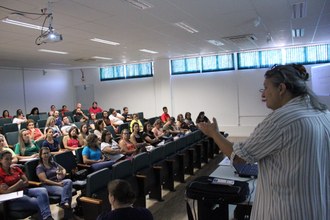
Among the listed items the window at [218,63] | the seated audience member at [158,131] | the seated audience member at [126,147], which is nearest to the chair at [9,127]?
the seated audience member at [126,147]

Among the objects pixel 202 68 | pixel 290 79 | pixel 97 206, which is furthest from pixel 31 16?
pixel 202 68

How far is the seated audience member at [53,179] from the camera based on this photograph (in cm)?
381

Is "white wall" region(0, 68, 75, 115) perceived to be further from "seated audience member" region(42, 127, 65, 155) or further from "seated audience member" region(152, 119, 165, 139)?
"seated audience member" region(152, 119, 165, 139)

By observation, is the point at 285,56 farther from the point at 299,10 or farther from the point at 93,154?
the point at 93,154

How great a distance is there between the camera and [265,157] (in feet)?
4.23

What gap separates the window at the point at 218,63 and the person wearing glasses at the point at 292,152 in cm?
978

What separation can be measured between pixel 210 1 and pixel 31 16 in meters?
2.84

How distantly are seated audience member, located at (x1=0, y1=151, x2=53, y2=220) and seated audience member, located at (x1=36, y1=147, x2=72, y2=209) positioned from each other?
22 centimetres

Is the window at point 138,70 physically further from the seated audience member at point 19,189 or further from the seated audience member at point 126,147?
the seated audience member at point 19,189

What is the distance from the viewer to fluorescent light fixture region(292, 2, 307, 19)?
15.4ft

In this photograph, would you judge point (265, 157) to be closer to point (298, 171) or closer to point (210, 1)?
point (298, 171)

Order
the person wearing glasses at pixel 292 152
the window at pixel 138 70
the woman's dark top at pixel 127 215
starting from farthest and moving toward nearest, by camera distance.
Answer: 1. the window at pixel 138 70
2. the woman's dark top at pixel 127 215
3. the person wearing glasses at pixel 292 152

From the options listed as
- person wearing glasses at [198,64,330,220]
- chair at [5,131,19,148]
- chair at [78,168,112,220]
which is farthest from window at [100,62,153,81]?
person wearing glasses at [198,64,330,220]

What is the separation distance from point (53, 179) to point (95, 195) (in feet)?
3.62
